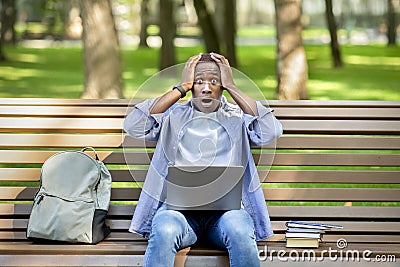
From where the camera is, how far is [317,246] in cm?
468

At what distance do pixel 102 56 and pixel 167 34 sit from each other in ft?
26.4

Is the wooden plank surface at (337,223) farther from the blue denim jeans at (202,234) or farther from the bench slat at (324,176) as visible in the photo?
the blue denim jeans at (202,234)

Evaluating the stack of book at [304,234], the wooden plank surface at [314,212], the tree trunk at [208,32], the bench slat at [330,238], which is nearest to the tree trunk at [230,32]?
the tree trunk at [208,32]

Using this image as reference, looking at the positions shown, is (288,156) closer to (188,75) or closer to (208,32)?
(188,75)

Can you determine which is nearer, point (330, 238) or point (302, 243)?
point (302, 243)

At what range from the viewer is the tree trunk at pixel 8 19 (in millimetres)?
32219

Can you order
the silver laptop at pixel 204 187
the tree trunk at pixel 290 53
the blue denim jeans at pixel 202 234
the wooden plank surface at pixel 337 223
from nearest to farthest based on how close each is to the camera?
the blue denim jeans at pixel 202 234 → the silver laptop at pixel 204 187 → the wooden plank surface at pixel 337 223 → the tree trunk at pixel 290 53

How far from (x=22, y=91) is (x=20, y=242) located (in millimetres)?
12851

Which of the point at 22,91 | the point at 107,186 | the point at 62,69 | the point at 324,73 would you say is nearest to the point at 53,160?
the point at 107,186

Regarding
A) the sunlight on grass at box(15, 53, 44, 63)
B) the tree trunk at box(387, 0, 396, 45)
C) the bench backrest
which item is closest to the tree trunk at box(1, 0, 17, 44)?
the sunlight on grass at box(15, 53, 44, 63)

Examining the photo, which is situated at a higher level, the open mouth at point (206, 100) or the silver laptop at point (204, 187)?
the open mouth at point (206, 100)

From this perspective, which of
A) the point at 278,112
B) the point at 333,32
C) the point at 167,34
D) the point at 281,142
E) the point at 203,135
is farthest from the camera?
the point at 333,32

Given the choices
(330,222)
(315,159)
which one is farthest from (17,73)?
(330,222)

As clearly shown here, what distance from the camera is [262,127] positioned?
4.90m
